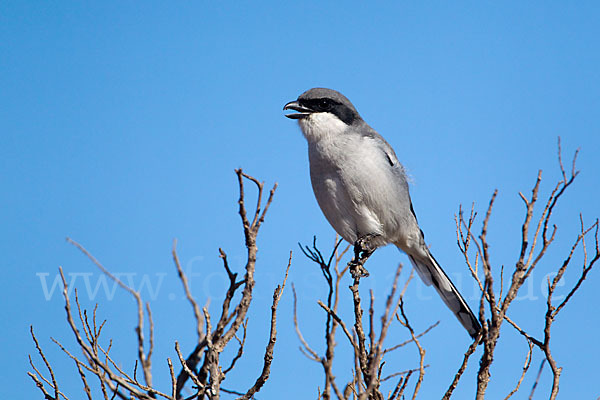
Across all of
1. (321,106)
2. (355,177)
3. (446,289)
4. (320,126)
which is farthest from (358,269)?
(321,106)

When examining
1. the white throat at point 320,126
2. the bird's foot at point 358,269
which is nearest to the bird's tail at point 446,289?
the bird's foot at point 358,269

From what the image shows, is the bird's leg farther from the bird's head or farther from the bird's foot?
the bird's head

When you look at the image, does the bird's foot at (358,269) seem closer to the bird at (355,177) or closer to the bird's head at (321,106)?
the bird at (355,177)

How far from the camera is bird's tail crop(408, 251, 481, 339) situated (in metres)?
4.29

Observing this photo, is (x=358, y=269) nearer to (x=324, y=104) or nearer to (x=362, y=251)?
(x=362, y=251)

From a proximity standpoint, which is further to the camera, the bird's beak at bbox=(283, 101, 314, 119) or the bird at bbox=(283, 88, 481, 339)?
the bird's beak at bbox=(283, 101, 314, 119)

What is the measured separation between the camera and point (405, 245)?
470 centimetres

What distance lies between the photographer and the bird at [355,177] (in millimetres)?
4094

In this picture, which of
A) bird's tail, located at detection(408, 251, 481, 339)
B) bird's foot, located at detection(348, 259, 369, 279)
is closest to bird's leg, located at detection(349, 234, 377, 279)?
bird's foot, located at detection(348, 259, 369, 279)

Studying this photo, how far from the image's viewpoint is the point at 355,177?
13.3ft

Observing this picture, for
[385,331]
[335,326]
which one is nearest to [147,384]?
[335,326]

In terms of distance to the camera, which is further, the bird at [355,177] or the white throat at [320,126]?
the white throat at [320,126]

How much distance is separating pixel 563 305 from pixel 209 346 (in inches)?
Answer: 74.2

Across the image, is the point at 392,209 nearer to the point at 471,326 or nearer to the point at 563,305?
the point at 471,326
